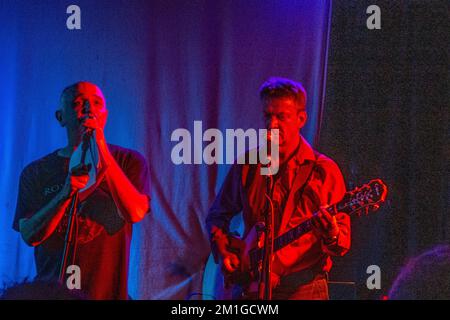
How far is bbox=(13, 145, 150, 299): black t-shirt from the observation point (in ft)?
12.9

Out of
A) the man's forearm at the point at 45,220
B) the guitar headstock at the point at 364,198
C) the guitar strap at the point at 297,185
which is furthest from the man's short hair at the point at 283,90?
the man's forearm at the point at 45,220

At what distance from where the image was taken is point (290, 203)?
386 cm

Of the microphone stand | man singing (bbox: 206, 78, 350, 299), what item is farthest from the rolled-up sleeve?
the microphone stand

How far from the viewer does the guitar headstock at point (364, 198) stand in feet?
12.3

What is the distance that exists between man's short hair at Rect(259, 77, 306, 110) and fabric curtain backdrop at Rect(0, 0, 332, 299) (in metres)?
0.04

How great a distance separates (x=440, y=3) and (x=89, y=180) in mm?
2247

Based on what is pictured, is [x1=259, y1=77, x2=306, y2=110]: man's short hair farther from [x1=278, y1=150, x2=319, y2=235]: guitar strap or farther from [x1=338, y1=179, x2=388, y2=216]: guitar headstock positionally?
[x1=338, y1=179, x2=388, y2=216]: guitar headstock

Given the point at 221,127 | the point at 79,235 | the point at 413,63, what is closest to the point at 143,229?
the point at 79,235

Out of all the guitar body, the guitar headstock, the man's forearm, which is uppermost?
the guitar headstock

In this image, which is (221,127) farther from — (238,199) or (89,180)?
(89,180)

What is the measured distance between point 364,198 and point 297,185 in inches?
14.7

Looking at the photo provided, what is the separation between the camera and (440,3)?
3.96m
